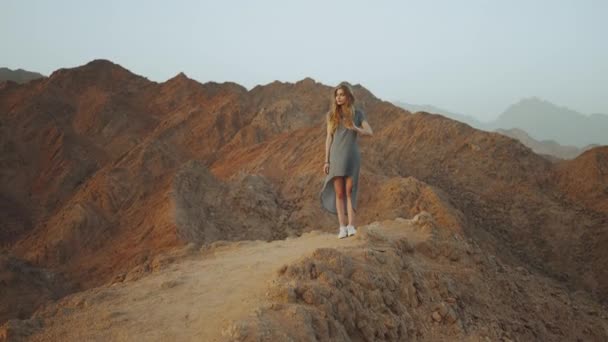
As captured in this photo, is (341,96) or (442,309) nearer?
(442,309)

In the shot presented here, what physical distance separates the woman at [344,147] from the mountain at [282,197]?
669 mm

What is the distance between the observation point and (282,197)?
52.4 ft

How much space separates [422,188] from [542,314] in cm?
854

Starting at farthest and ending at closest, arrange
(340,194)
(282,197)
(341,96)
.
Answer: (282,197), (340,194), (341,96)

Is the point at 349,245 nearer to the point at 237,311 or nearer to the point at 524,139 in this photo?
the point at 237,311

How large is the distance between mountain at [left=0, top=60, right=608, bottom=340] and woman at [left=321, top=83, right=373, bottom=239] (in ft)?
2.20

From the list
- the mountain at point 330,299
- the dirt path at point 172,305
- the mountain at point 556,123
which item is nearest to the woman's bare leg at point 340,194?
the mountain at point 330,299

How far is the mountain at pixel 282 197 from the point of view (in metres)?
11.7

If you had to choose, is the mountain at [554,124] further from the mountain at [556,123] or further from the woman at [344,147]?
the woman at [344,147]

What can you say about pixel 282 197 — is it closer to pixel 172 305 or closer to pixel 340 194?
pixel 340 194

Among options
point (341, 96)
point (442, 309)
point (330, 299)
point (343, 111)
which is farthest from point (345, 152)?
point (330, 299)

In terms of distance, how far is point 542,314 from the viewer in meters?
5.64

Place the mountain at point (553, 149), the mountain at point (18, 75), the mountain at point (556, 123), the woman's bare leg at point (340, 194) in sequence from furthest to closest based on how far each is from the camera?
1. the mountain at point (556, 123)
2. the mountain at point (18, 75)
3. the mountain at point (553, 149)
4. the woman's bare leg at point (340, 194)

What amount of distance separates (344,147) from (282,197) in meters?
10.8
